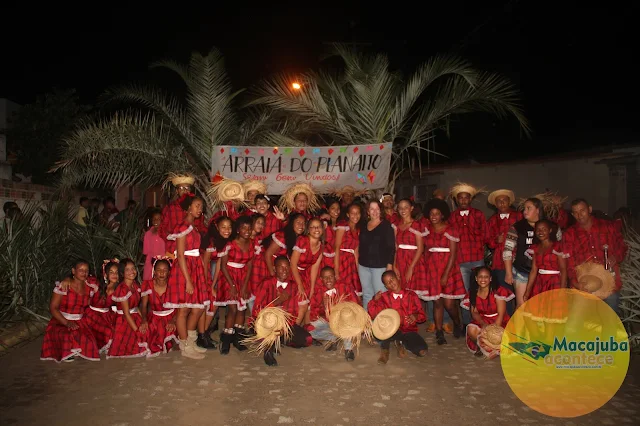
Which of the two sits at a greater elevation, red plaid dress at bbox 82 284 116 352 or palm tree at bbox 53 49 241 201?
palm tree at bbox 53 49 241 201

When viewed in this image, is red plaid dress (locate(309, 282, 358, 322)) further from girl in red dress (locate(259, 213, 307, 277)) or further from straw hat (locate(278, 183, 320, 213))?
straw hat (locate(278, 183, 320, 213))

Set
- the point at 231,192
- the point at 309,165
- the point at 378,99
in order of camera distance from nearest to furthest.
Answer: the point at 231,192 → the point at 309,165 → the point at 378,99

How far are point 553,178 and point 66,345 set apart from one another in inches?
574

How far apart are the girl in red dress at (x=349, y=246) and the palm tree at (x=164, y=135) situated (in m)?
3.46

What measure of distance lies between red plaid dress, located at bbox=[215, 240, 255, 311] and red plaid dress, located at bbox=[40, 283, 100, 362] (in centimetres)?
144

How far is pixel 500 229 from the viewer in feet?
24.3

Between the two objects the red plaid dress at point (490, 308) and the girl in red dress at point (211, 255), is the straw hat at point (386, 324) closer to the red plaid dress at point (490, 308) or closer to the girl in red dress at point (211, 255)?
the red plaid dress at point (490, 308)

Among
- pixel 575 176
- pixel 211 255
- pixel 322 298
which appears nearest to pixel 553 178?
pixel 575 176

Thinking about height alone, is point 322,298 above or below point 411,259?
below

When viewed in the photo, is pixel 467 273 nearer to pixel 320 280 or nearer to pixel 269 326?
pixel 320 280

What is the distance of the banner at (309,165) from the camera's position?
9.05m

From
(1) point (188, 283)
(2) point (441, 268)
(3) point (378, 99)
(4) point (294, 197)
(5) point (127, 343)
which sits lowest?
(5) point (127, 343)

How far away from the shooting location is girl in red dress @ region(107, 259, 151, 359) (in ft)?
20.4

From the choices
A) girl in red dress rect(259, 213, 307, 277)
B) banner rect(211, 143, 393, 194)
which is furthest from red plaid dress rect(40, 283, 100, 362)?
banner rect(211, 143, 393, 194)
